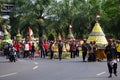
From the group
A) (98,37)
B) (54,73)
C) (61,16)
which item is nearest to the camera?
(54,73)

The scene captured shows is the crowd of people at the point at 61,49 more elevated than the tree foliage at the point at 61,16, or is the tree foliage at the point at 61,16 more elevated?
the tree foliage at the point at 61,16

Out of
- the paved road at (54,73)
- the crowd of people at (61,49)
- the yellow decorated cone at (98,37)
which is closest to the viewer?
the paved road at (54,73)

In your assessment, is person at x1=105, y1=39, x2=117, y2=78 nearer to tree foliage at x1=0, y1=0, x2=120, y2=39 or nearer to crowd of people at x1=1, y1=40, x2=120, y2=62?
crowd of people at x1=1, y1=40, x2=120, y2=62

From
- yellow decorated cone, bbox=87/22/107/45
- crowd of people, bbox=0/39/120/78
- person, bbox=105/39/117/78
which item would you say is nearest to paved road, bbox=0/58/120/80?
person, bbox=105/39/117/78

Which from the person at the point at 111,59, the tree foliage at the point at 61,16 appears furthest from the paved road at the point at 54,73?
the tree foliage at the point at 61,16

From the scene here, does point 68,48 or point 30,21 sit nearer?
point 68,48

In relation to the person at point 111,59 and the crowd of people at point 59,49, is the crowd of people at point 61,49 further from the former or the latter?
the person at point 111,59

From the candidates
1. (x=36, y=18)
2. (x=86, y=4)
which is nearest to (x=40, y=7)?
(x=36, y=18)

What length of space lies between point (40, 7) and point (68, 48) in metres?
45.1

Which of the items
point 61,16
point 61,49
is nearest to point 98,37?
point 61,49

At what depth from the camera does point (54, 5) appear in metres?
93.2

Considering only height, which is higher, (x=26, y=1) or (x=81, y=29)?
(x=26, y=1)

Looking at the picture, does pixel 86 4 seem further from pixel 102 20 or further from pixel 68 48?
pixel 68 48

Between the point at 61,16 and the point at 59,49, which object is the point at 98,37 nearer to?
the point at 59,49
